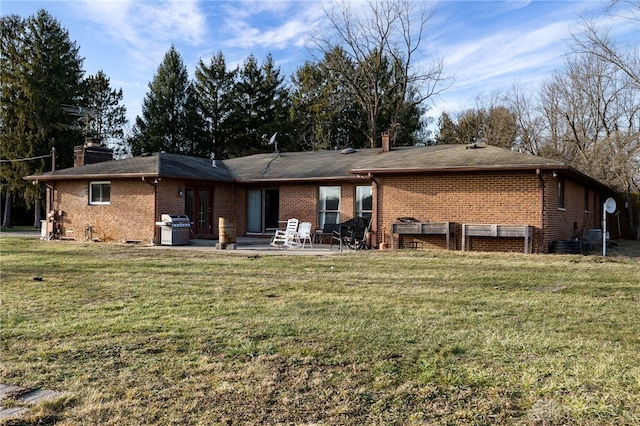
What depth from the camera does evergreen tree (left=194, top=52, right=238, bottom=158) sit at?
127ft

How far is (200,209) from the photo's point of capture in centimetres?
1898

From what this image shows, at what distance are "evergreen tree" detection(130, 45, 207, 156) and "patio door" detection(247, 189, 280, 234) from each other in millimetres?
20434

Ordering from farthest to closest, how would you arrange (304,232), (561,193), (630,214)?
(630,214) < (304,232) < (561,193)

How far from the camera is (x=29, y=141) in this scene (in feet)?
103

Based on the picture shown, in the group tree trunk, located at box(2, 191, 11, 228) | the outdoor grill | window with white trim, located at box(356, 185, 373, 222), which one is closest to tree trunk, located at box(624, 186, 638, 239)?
window with white trim, located at box(356, 185, 373, 222)

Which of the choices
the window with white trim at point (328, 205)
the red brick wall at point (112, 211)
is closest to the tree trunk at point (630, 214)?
the window with white trim at point (328, 205)

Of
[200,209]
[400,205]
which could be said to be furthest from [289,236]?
[200,209]

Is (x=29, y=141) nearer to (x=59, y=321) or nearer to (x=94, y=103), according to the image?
(x=94, y=103)

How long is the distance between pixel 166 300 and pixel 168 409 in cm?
366

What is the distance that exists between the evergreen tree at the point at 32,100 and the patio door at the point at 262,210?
18240 mm

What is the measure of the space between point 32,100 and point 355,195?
25267 millimetres

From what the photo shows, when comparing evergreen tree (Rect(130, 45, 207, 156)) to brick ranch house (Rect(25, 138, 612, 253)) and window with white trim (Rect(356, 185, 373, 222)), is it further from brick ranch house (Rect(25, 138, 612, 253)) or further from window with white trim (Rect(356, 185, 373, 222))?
window with white trim (Rect(356, 185, 373, 222))

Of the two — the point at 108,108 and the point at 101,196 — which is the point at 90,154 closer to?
the point at 101,196

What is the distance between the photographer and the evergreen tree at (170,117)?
37969 millimetres
